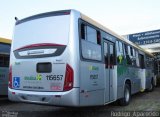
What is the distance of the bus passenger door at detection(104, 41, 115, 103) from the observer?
8.99 meters

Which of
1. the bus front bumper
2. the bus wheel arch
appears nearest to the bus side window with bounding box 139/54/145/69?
the bus wheel arch

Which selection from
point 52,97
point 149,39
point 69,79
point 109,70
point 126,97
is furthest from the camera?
point 149,39

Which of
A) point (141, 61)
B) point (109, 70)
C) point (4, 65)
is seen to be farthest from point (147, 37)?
point (109, 70)

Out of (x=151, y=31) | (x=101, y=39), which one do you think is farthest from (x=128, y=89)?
(x=151, y=31)

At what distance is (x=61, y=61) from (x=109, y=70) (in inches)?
98.7

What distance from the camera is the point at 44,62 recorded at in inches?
299

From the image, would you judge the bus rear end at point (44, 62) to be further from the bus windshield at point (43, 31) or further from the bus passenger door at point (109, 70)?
the bus passenger door at point (109, 70)

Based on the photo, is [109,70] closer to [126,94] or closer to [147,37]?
[126,94]

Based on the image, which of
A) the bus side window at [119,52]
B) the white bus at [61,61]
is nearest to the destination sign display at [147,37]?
the bus side window at [119,52]

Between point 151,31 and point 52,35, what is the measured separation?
20.5 m

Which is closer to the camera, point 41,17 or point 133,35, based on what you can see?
point 41,17

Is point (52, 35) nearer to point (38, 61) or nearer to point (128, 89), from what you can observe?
point (38, 61)

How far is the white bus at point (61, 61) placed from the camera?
7.19 meters

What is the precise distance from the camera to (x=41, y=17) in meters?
8.10
